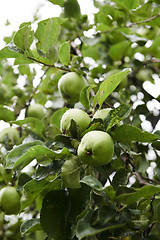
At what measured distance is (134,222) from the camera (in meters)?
0.84

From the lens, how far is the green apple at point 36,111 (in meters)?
1.77

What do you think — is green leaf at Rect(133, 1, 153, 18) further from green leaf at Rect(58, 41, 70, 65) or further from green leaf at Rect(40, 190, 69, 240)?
green leaf at Rect(40, 190, 69, 240)

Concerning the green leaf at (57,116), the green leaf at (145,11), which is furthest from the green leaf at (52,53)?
the green leaf at (145,11)

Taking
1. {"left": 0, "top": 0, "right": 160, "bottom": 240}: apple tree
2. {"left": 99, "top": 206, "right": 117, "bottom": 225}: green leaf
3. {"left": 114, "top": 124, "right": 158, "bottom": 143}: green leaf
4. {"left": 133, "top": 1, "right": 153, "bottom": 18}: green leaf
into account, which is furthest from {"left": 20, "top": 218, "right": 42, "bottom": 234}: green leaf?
{"left": 133, "top": 1, "right": 153, "bottom": 18}: green leaf

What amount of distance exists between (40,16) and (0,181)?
1241mm

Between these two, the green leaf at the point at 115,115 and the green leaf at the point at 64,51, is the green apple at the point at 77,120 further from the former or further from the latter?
the green leaf at the point at 64,51

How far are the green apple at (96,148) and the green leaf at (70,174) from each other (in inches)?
2.0

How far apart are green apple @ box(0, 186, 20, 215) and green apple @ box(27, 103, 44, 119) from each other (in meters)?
0.55

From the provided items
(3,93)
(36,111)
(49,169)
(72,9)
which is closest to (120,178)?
(49,169)

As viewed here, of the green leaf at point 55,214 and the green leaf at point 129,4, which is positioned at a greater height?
the green leaf at point 129,4

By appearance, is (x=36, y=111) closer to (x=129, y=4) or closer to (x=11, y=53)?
(x=11, y=53)

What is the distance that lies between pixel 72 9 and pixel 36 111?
2.21 feet

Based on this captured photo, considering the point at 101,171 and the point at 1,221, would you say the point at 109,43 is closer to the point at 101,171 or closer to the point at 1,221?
the point at 101,171

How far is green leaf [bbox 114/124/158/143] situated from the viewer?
0.89 metres
